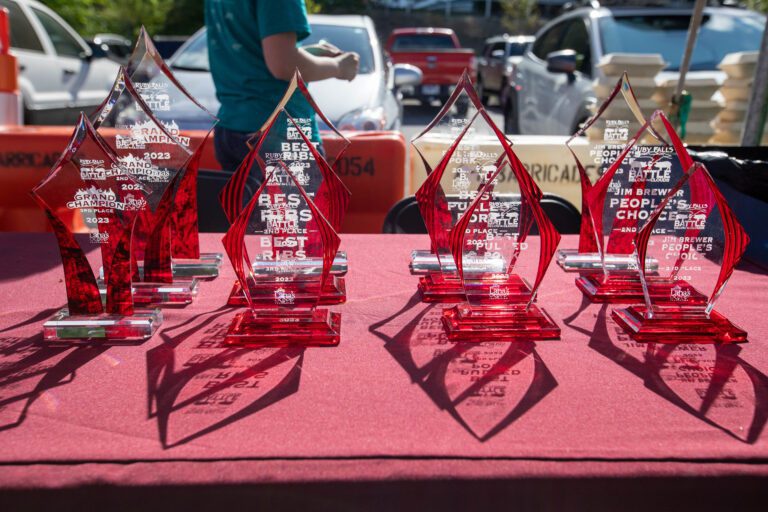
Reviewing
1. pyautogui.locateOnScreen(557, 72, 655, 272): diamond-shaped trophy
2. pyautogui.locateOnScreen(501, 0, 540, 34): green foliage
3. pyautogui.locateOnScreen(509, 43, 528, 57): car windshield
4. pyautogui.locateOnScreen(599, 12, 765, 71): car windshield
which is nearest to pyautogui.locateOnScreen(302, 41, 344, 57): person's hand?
pyautogui.locateOnScreen(557, 72, 655, 272): diamond-shaped trophy

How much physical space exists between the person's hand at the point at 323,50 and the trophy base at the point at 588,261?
2.78ft

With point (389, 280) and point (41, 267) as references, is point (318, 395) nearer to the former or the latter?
point (389, 280)

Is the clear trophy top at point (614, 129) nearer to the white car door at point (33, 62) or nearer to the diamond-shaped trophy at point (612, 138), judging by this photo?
the diamond-shaped trophy at point (612, 138)

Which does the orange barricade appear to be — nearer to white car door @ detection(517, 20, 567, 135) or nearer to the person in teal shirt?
the person in teal shirt

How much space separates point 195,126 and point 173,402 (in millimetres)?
2607

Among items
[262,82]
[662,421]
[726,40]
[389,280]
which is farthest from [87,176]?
[726,40]

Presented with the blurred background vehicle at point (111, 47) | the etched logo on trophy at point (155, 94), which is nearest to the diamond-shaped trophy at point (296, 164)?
the etched logo on trophy at point (155, 94)

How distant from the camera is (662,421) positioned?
760 mm

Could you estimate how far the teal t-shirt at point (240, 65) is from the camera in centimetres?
176

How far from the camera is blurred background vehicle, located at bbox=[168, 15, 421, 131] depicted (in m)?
3.59

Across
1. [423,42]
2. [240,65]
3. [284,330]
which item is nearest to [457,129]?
[284,330]

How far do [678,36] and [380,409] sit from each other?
14.9 ft

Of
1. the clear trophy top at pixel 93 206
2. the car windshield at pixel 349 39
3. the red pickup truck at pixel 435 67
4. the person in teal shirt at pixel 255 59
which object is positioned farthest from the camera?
the red pickup truck at pixel 435 67

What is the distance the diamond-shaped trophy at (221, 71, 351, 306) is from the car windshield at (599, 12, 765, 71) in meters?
3.67
